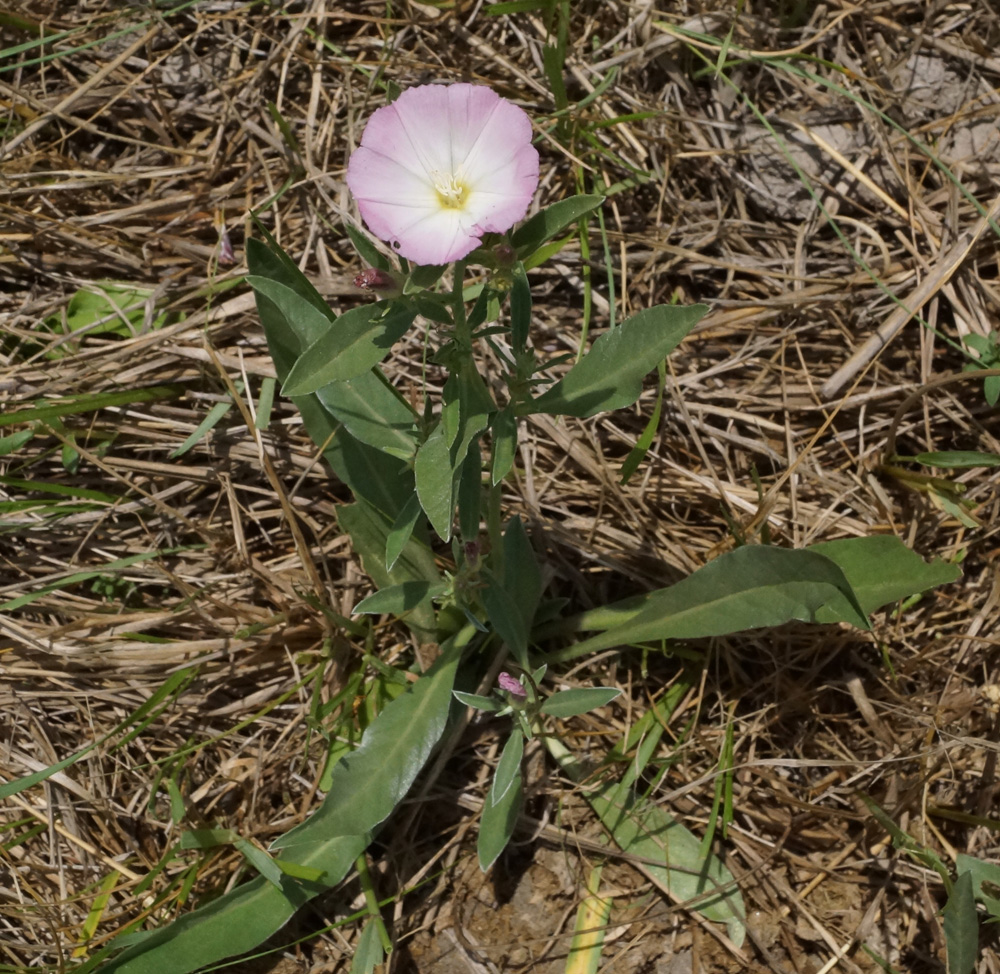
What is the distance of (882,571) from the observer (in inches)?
117

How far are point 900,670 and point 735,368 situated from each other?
1192 mm

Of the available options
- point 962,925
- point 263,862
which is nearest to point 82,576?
point 263,862

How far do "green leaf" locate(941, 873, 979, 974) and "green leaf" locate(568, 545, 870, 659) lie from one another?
0.80 meters

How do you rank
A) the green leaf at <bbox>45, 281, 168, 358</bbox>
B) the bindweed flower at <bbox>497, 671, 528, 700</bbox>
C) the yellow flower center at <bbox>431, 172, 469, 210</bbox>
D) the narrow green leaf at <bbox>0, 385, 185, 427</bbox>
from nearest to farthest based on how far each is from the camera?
the yellow flower center at <bbox>431, 172, 469, 210</bbox>
the bindweed flower at <bbox>497, 671, 528, 700</bbox>
the narrow green leaf at <bbox>0, 385, 185, 427</bbox>
the green leaf at <bbox>45, 281, 168, 358</bbox>

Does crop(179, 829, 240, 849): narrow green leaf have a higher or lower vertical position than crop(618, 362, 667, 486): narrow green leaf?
lower

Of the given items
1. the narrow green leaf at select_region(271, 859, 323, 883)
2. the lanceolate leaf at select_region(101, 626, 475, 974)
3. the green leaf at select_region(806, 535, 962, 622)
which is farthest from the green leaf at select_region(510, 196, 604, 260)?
the narrow green leaf at select_region(271, 859, 323, 883)

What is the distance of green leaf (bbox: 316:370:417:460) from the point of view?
2820 mm

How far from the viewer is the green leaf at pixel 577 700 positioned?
2734 mm

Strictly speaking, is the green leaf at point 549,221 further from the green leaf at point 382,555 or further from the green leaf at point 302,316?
the green leaf at point 382,555

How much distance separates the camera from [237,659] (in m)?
3.40

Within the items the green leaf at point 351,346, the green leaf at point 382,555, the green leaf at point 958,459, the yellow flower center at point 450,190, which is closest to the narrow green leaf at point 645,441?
A: the green leaf at point 382,555

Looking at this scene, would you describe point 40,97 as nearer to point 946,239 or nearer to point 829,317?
point 829,317

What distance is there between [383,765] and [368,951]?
61cm

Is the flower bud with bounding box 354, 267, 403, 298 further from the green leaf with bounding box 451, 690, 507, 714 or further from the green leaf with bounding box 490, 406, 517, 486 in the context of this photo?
the green leaf with bounding box 451, 690, 507, 714
